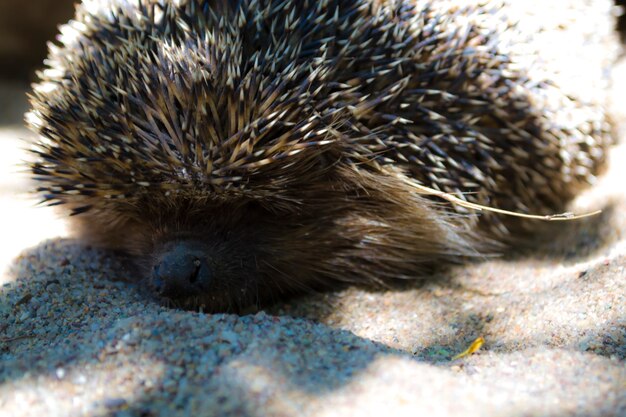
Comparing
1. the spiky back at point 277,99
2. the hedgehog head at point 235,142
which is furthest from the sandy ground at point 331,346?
the spiky back at point 277,99

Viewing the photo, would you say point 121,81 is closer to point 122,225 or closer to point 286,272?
point 122,225

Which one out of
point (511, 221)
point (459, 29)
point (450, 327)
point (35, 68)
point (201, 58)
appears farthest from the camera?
point (35, 68)

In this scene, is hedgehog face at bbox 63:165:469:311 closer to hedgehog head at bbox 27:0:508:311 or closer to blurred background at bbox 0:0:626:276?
hedgehog head at bbox 27:0:508:311

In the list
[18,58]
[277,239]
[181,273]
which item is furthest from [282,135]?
[18,58]

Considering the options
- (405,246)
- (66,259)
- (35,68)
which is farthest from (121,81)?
(35,68)

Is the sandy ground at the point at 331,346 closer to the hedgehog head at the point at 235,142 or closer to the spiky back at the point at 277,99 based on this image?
the hedgehog head at the point at 235,142

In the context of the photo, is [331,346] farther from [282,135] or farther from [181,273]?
Answer: [282,135]

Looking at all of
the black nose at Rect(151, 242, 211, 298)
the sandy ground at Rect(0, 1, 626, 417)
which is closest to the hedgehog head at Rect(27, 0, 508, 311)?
the black nose at Rect(151, 242, 211, 298)
